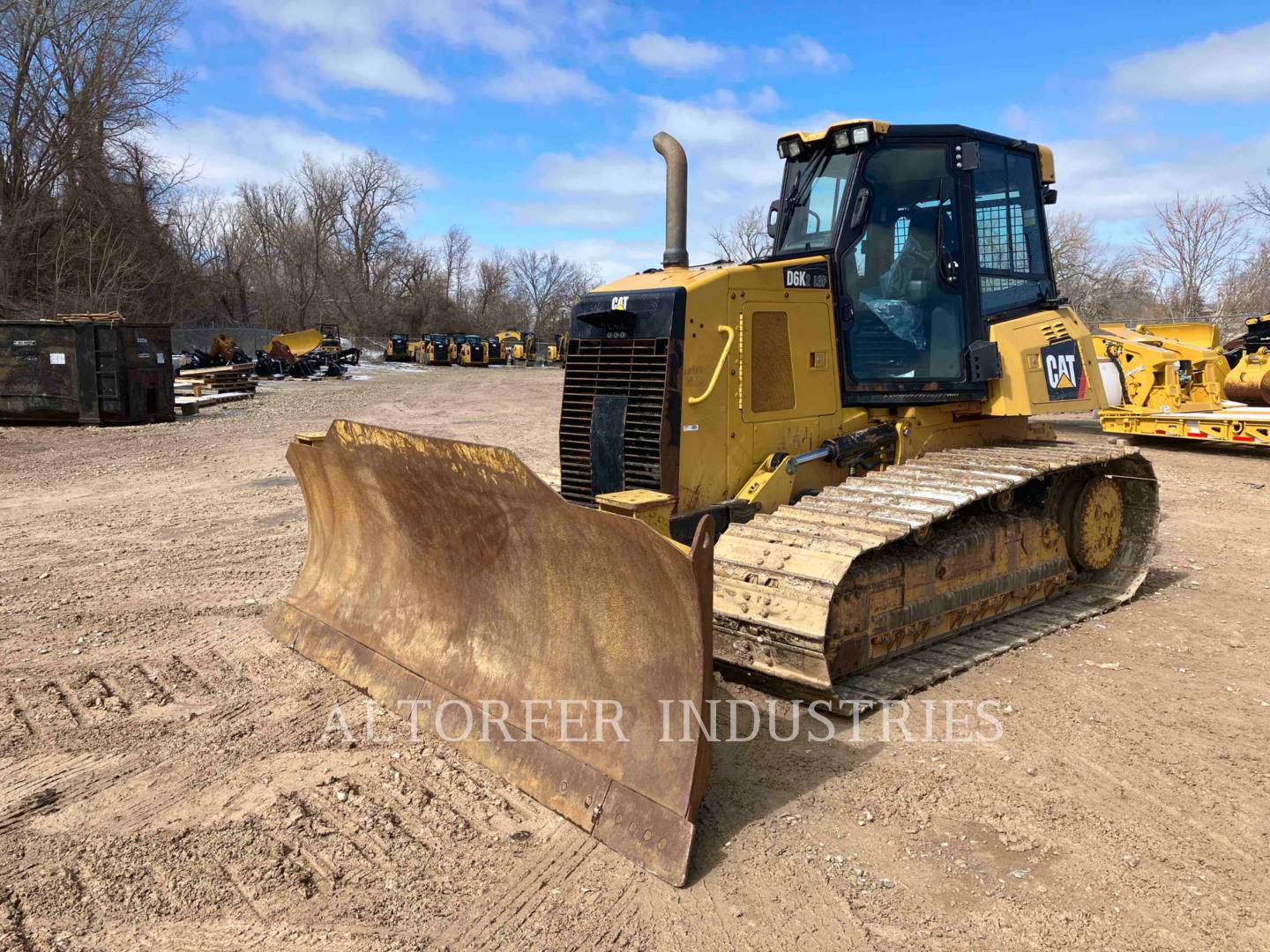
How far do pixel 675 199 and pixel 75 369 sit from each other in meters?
13.2

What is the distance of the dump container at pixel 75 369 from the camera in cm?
1405

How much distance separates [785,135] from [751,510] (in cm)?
231

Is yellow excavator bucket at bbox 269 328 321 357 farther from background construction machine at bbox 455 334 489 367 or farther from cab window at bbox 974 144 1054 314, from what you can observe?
cab window at bbox 974 144 1054 314

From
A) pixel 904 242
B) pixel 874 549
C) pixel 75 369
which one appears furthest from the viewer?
pixel 75 369

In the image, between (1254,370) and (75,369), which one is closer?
(1254,370)

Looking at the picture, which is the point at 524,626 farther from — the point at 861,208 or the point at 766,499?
the point at 861,208

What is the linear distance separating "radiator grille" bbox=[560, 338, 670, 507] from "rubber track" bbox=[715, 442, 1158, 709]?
60cm

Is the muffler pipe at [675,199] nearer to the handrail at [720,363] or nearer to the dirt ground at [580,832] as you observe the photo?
the handrail at [720,363]

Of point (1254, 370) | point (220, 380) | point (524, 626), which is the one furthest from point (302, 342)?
point (524, 626)

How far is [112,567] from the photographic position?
6270mm

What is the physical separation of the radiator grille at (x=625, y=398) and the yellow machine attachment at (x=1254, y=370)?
1313 centimetres

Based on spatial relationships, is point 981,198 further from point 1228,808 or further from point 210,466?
point 210,466

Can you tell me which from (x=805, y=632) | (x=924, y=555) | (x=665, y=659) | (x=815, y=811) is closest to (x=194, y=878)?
(x=665, y=659)

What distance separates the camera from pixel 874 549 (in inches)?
165
